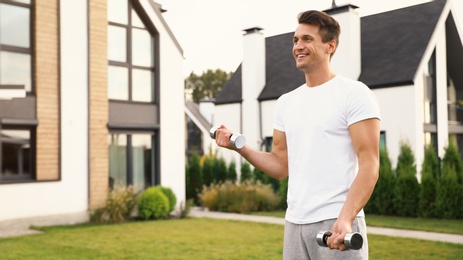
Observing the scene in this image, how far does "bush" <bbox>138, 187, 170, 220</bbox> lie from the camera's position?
13578mm

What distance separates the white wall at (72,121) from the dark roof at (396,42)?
32.5ft

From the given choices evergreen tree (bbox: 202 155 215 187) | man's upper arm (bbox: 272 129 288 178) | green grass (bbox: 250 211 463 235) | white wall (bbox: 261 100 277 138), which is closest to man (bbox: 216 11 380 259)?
man's upper arm (bbox: 272 129 288 178)

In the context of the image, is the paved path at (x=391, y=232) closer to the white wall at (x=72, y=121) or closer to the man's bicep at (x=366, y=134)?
the white wall at (x=72, y=121)

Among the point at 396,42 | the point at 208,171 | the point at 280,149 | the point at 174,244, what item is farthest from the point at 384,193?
the point at 280,149

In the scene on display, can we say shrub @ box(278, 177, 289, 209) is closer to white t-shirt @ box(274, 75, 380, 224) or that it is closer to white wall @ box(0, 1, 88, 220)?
white wall @ box(0, 1, 88, 220)

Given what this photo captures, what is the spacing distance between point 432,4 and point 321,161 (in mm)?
19938

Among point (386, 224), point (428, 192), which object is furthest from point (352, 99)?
point (428, 192)

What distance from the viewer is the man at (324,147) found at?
2396 millimetres

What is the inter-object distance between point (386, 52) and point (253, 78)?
541cm

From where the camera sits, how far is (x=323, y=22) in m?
2.58

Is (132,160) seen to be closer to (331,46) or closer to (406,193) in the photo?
(406,193)

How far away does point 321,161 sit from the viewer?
2539 millimetres

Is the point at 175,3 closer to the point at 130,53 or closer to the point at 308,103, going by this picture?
the point at 130,53

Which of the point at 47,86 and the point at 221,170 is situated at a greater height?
the point at 47,86
